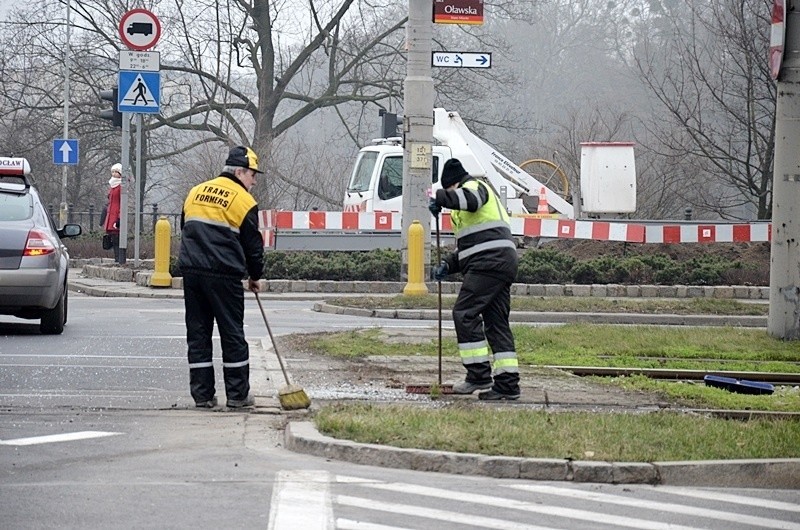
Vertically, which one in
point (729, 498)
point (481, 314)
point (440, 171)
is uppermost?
point (440, 171)

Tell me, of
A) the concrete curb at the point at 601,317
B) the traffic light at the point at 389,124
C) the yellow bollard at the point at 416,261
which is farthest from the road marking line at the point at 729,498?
the traffic light at the point at 389,124

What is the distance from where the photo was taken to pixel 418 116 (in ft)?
66.7

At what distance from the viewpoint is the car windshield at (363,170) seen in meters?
27.2

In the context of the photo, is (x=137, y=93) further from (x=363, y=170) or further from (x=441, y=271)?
(x=441, y=271)

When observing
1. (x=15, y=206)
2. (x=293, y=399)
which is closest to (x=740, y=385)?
(x=293, y=399)

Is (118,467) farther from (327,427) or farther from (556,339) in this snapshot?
(556,339)

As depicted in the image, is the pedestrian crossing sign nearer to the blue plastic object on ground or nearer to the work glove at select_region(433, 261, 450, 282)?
the work glove at select_region(433, 261, 450, 282)

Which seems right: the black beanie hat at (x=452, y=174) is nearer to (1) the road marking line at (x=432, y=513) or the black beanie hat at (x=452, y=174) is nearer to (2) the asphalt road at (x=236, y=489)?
(2) the asphalt road at (x=236, y=489)

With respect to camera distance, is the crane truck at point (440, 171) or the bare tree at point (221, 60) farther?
the bare tree at point (221, 60)

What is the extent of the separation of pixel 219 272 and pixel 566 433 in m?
2.80

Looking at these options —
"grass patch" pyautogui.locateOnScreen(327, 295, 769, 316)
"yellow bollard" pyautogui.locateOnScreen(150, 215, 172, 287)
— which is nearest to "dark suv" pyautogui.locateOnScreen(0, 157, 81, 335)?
"grass patch" pyautogui.locateOnScreen(327, 295, 769, 316)

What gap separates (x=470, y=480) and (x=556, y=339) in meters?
6.83

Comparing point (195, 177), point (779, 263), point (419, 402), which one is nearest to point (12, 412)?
point (419, 402)

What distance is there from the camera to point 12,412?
930 cm
